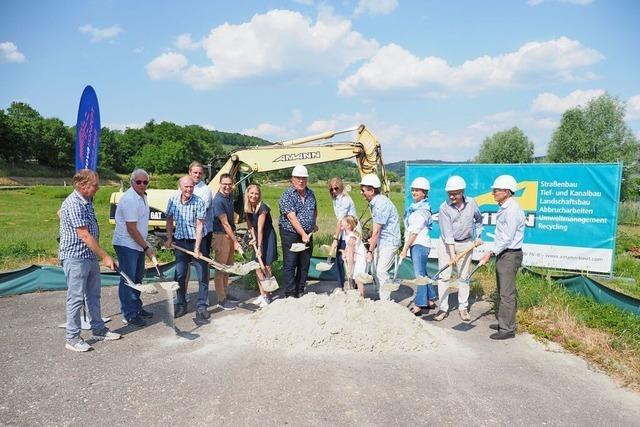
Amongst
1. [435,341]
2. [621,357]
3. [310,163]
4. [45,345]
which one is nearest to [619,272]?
[621,357]

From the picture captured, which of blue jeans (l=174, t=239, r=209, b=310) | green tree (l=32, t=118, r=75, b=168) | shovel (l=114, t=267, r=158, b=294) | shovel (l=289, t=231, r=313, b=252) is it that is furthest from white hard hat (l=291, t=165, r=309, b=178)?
green tree (l=32, t=118, r=75, b=168)

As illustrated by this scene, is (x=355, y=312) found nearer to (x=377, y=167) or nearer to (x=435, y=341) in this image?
(x=435, y=341)

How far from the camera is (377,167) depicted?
802cm

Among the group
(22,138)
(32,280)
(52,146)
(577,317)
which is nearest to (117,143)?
(52,146)

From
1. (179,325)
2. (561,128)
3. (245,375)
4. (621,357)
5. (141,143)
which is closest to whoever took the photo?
(245,375)

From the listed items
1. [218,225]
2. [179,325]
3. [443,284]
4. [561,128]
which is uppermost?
[561,128]

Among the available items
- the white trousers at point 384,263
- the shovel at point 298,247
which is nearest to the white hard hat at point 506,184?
the white trousers at point 384,263

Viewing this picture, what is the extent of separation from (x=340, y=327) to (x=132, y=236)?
8.59 ft

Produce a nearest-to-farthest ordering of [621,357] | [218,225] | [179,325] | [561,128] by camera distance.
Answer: [621,357]
[179,325]
[218,225]
[561,128]

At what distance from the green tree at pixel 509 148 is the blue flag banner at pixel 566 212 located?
3539 centimetres

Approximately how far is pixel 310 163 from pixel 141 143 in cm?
8717

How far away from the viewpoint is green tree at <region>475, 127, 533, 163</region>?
41.8 metres

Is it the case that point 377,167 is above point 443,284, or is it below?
above

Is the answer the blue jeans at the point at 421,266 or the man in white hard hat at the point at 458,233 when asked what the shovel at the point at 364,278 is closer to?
the blue jeans at the point at 421,266
